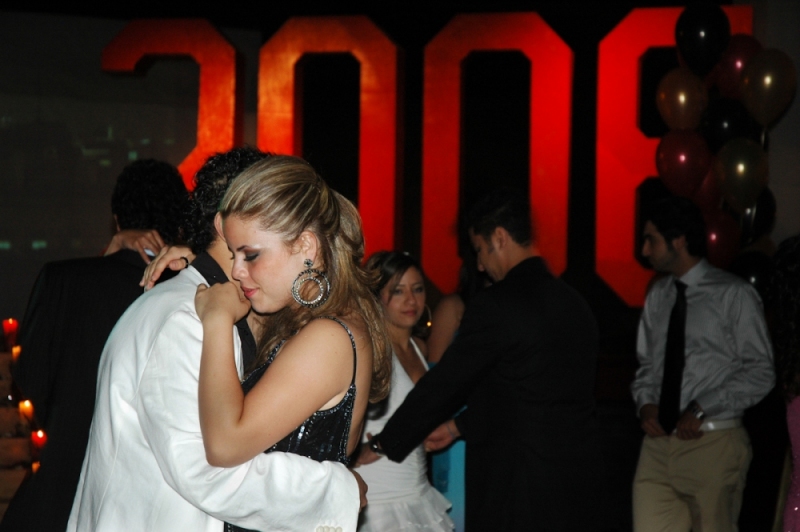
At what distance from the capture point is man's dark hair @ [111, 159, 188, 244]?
2699 millimetres

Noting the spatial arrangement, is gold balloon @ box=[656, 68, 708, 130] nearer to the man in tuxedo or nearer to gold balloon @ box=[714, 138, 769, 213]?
gold balloon @ box=[714, 138, 769, 213]

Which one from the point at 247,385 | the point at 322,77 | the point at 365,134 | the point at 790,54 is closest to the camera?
the point at 247,385

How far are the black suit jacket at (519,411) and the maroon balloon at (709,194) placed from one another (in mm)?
1988

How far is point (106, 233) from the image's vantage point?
6.23 meters

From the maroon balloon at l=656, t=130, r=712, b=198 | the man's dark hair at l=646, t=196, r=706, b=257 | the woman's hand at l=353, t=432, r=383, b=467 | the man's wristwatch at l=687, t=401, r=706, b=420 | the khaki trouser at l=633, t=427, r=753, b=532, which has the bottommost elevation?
the khaki trouser at l=633, t=427, r=753, b=532

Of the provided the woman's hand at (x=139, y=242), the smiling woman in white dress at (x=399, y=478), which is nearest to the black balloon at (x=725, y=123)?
the smiling woman in white dress at (x=399, y=478)

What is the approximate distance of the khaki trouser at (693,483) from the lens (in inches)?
144

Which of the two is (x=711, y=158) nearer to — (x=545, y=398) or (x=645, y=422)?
(x=645, y=422)

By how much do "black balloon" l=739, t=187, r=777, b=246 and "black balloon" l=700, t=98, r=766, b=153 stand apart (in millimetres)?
314

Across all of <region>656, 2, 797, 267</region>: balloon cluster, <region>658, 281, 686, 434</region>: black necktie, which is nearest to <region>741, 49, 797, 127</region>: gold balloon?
<region>656, 2, 797, 267</region>: balloon cluster

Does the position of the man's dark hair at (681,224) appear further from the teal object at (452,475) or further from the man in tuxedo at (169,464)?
the man in tuxedo at (169,464)

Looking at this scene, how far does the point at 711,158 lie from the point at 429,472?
2449 millimetres

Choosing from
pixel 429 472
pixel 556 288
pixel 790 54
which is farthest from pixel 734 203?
pixel 429 472

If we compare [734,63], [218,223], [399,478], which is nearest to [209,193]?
[218,223]
